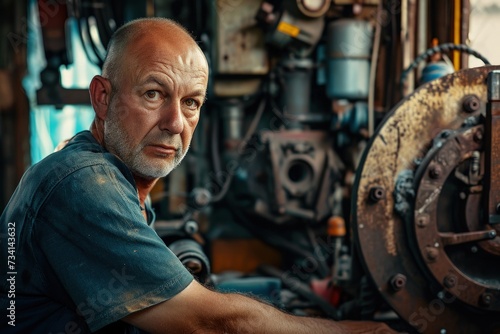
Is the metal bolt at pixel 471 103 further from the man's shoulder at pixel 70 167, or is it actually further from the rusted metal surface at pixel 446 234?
the man's shoulder at pixel 70 167

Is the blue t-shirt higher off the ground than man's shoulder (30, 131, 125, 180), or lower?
lower

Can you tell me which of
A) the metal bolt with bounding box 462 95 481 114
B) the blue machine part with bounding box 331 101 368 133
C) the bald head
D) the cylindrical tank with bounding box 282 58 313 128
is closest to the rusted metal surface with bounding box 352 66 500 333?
the metal bolt with bounding box 462 95 481 114

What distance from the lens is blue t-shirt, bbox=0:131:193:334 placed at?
53.2 inches

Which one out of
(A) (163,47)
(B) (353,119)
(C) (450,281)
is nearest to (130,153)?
(A) (163,47)

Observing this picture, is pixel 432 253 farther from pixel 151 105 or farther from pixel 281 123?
pixel 281 123

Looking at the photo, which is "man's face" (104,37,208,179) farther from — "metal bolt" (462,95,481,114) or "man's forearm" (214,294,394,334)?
"metal bolt" (462,95,481,114)

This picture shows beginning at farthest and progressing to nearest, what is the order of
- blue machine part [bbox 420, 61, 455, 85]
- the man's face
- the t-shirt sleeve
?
blue machine part [bbox 420, 61, 455, 85], the man's face, the t-shirt sleeve

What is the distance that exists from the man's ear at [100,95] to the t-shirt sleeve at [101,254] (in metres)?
0.33

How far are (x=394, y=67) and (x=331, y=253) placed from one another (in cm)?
104

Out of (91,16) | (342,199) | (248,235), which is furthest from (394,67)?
(91,16)

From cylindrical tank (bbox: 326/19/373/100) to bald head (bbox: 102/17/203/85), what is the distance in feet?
6.02

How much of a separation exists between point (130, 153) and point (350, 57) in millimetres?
2028

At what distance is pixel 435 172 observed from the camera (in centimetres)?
209

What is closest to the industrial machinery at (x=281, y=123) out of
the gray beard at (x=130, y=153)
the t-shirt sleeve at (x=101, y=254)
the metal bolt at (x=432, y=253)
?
the metal bolt at (x=432, y=253)
